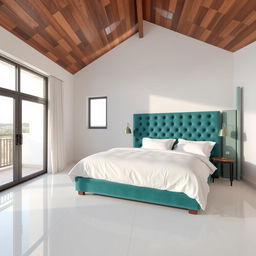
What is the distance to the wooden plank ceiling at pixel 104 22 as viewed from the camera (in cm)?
274

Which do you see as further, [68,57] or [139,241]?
[68,57]

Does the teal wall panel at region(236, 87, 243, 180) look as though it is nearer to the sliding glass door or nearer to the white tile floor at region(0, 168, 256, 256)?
the white tile floor at region(0, 168, 256, 256)

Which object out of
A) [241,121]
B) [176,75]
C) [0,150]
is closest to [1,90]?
[0,150]

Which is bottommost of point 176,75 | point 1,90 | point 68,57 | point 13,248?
point 13,248

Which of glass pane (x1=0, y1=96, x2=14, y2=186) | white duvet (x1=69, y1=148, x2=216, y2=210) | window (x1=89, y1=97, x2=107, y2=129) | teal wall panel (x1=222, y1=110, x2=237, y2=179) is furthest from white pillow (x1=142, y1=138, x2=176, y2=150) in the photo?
glass pane (x1=0, y1=96, x2=14, y2=186)

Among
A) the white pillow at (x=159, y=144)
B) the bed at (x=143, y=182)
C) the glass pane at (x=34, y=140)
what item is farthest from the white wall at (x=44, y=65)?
the white pillow at (x=159, y=144)

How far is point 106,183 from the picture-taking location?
266 cm

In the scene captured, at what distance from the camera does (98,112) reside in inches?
201

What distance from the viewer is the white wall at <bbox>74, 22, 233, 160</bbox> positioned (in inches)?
163

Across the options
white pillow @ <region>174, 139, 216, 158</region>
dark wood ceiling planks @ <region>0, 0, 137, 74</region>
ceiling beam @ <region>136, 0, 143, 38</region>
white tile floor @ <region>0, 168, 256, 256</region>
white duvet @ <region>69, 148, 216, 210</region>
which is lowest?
white tile floor @ <region>0, 168, 256, 256</region>

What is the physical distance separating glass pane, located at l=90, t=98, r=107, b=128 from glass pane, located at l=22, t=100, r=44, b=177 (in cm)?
145

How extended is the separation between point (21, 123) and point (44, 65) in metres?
1.45

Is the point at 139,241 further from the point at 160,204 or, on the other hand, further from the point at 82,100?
the point at 82,100

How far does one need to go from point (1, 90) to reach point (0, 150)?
1.33m
